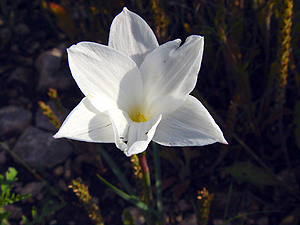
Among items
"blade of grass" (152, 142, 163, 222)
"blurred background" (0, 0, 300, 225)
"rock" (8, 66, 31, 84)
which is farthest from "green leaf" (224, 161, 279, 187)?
"rock" (8, 66, 31, 84)

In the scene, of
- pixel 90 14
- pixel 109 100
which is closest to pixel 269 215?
pixel 109 100

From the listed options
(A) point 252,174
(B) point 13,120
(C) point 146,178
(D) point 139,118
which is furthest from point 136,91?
(B) point 13,120

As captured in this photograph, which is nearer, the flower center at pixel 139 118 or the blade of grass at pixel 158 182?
the flower center at pixel 139 118

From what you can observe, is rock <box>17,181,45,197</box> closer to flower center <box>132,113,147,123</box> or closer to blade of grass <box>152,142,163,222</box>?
blade of grass <box>152,142,163,222</box>

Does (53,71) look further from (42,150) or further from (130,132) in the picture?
(130,132)

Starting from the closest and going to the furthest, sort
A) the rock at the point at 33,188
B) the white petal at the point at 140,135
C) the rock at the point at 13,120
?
the white petal at the point at 140,135, the rock at the point at 33,188, the rock at the point at 13,120

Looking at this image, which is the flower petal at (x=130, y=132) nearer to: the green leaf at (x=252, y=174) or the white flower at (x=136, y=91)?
the white flower at (x=136, y=91)

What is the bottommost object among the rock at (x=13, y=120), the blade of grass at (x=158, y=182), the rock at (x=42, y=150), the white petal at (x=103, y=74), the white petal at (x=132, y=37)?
the rock at (x=42, y=150)

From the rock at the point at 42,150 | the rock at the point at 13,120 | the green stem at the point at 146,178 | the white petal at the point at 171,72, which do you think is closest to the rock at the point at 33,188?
the rock at the point at 42,150
